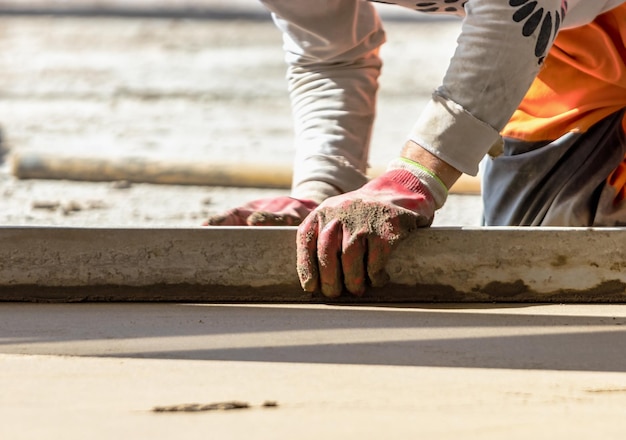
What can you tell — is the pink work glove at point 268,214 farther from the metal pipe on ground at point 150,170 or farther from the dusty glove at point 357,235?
the metal pipe on ground at point 150,170

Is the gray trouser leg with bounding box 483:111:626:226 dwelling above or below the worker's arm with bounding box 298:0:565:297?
below

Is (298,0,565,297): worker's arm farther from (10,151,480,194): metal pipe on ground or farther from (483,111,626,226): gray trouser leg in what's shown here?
(10,151,480,194): metal pipe on ground

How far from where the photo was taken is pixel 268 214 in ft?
6.35

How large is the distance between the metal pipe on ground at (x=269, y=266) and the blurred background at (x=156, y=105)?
21 centimetres

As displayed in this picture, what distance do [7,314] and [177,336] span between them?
0.32 metres

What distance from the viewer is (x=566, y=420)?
1110mm

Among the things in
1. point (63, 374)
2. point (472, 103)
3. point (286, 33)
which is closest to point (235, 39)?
point (286, 33)

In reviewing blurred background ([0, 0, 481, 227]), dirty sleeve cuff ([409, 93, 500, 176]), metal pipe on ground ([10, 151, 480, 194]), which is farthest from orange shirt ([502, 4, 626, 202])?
metal pipe on ground ([10, 151, 480, 194])

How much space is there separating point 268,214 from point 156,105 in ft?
12.2

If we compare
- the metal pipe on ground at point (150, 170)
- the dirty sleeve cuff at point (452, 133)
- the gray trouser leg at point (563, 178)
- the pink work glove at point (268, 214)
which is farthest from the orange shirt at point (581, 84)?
the metal pipe on ground at point (150, 170)

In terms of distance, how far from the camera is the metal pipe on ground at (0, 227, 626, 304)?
169 cm

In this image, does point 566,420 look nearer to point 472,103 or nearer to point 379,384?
point 379,384

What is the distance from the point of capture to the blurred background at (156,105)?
357 cm

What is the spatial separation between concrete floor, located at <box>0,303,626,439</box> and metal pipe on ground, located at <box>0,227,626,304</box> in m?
0.05
